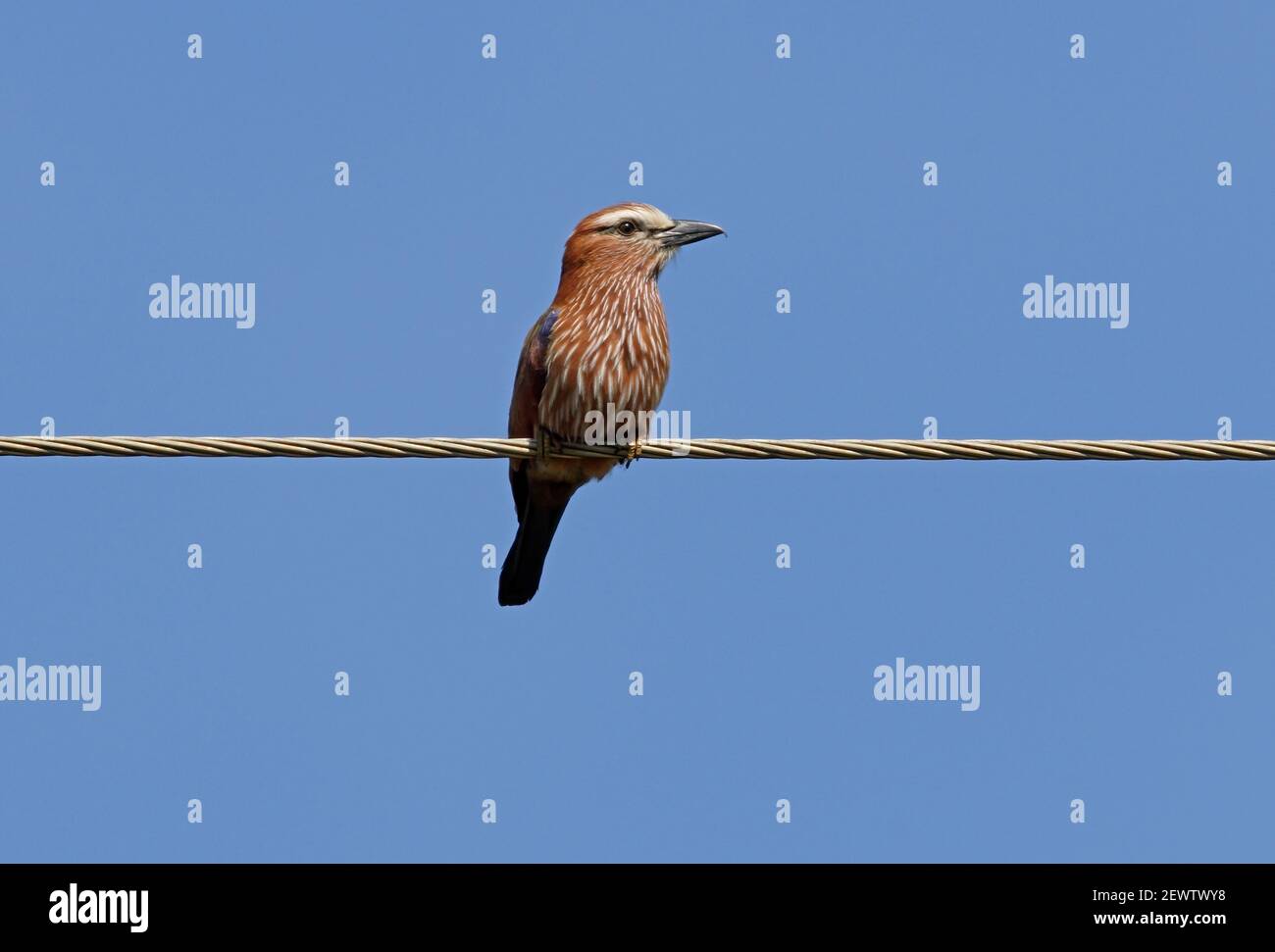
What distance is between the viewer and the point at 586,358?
779 centimetres

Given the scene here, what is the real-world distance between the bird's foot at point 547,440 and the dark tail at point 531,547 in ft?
1.45

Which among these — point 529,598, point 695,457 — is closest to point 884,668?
point 529,598

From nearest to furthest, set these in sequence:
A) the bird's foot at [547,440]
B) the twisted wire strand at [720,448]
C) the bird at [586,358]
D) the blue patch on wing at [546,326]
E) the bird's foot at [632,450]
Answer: the twisted wire strand at [720,448] → the bird's foot at [547,440] → the bird's foot at [632,450] → the bird at [586,358] → the blue patch on wing at [546,326]

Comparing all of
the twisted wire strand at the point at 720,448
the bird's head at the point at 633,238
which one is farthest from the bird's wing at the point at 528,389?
the twisted wire strand at the point at 720,448

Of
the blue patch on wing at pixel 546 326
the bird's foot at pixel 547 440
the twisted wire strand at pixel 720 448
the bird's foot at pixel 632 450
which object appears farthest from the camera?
the blue patch on wing at pixel 546 326

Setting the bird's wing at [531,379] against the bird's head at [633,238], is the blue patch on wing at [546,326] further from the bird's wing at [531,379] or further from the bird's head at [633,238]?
the bird's head at [633,238]

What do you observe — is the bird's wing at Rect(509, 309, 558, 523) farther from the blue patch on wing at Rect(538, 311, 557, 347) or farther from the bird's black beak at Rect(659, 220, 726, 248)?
the bird's black beak at Rect(659, 220, 726, 248)

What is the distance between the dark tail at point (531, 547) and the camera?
323 inches

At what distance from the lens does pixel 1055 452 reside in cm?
584

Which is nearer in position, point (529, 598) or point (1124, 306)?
point (529, 598)

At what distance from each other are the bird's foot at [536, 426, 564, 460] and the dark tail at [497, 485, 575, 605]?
1.45 ft

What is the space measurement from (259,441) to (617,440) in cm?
229

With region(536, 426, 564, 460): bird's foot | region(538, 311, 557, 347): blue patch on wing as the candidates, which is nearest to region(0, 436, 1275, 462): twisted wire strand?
region(536, 426, 564, 460): bird's foot
